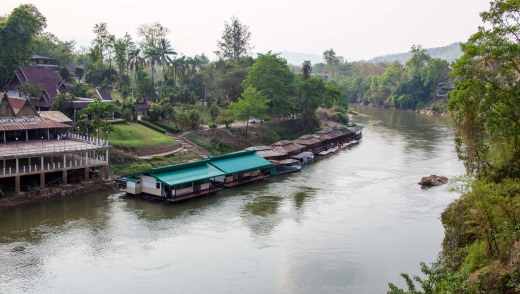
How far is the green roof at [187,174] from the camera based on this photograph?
50344 millimetres

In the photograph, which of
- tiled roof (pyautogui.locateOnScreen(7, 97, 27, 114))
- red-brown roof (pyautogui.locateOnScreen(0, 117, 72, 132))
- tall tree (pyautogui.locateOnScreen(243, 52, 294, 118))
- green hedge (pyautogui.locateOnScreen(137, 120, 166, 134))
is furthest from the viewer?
tall tree (pyautogui.locateOnScreen(243, 52, 294, 118))

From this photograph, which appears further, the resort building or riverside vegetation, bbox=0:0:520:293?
the resort building

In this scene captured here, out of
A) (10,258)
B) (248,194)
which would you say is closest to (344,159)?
(248,194)

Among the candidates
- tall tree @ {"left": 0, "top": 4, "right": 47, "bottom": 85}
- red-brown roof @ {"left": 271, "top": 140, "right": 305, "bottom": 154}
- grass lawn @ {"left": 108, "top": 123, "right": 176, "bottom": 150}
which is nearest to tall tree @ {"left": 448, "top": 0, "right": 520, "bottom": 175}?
red-brown roof @ {"left": 271, "top": 140, "right": 305, "bottom": 154}

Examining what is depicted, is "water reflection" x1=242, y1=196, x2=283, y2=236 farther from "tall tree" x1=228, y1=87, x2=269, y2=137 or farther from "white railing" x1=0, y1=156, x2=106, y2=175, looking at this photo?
"tall tree" x1=228, y1=87, x2=269, y2=137

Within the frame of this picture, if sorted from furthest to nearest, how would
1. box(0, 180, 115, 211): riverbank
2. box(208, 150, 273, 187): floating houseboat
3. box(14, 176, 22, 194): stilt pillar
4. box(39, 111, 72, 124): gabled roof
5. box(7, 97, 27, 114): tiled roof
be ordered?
box(39, 111, 72, 124): gabled roof, box(7, 97, 27, 114): tiled roof, box(208, 150, 273, 187): floating houseboat, box(14, 176, 22, 194): stilt pillar, box(0, 180, 115, 211): riverbank

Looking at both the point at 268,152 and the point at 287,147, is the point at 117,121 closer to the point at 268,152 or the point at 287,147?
the point at 268,152

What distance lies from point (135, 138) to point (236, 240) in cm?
3162

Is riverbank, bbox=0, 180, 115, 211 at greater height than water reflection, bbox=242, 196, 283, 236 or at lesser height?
greater

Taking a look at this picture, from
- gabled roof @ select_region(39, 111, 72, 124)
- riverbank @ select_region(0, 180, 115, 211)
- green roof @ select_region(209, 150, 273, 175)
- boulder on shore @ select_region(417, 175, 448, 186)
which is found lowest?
riverbank @ select_region(0, 180, 115, 211)

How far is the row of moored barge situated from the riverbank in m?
2.42

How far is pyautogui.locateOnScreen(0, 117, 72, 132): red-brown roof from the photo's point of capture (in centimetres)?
5484

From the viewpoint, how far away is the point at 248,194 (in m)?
55.4

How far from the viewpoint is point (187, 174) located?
52.9 metres
